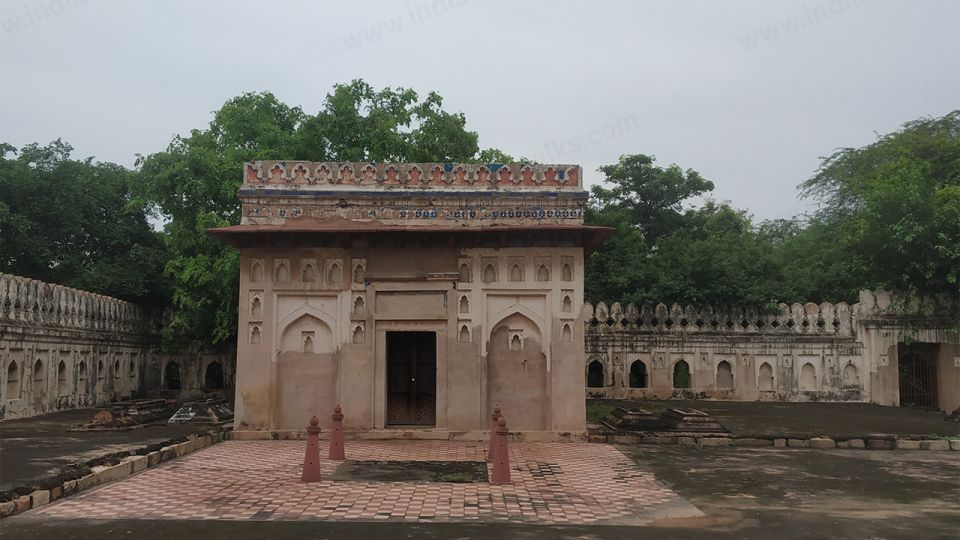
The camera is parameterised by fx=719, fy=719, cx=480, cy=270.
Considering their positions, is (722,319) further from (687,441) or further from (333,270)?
(333,270)

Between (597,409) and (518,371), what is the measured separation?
516cm

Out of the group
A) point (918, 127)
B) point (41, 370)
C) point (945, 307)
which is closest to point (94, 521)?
point (41, 370)

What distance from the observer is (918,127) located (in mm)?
28469

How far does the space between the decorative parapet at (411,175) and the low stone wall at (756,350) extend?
321 inches

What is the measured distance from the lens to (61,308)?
18719 millimetres

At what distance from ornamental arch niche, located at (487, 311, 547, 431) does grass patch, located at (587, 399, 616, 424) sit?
261cm

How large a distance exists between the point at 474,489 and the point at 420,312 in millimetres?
5265

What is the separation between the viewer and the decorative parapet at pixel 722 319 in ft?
69.6

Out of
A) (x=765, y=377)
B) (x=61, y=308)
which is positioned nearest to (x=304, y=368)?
(x=61, y=308)

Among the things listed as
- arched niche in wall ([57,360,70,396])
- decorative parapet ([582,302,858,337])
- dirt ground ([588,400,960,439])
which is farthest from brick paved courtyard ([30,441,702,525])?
decorative parapet ([582,302,858,337])

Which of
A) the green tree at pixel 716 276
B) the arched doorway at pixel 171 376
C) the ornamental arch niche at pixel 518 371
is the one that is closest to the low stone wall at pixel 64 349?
the arched doorway at pixel 171 376

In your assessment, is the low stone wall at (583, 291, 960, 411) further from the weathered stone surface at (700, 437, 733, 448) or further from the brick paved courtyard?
the brick paved courtyard

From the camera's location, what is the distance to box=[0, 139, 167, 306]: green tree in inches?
953

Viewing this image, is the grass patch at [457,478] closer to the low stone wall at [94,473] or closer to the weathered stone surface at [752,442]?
the low stone wall at [94,473]
